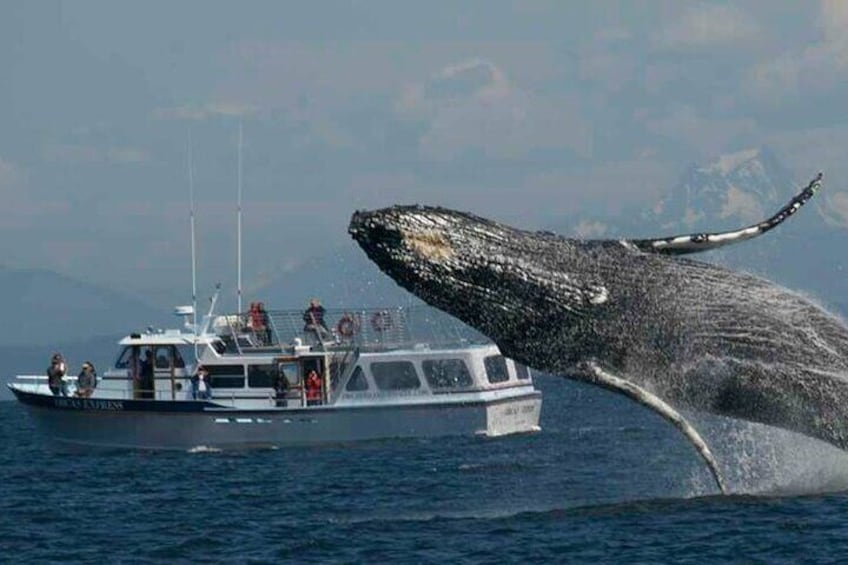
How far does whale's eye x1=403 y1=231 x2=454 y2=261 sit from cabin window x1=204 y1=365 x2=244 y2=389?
26461 mm

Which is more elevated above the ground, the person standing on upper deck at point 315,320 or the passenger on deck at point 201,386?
the person standing on upper deck at point 315,320

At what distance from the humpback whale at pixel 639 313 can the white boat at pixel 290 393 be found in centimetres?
2318

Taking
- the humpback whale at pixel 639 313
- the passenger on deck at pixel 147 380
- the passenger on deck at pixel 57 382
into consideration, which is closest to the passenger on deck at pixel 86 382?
the passenger on deck at pixel 57 382

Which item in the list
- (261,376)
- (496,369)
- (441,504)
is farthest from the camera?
(496,369)

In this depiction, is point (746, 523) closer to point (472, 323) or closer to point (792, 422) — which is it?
point (792, 422)

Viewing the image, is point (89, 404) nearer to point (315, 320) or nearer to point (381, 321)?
point (315, 320)

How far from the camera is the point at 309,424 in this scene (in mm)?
43438

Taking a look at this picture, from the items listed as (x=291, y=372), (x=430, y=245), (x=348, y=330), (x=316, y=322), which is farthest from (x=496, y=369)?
(x=430, y=245)

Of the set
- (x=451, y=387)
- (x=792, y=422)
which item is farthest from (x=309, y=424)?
(x=792, y=422)

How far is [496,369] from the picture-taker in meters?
46.1

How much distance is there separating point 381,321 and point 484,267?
88.3 feet

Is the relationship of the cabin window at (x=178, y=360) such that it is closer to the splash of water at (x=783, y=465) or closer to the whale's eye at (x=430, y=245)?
the splash of water at (x=783, y=465)

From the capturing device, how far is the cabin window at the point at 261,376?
1753 inches

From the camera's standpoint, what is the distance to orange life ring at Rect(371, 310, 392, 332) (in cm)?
4541
